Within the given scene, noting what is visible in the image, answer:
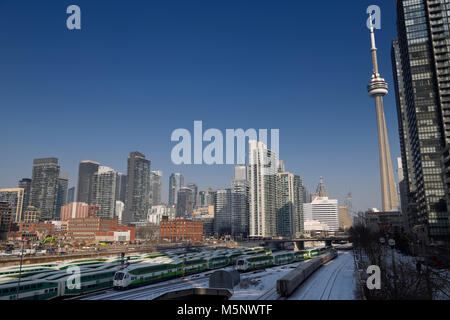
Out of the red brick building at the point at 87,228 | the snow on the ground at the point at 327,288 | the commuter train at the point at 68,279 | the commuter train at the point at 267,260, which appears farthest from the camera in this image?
the red brick building at the point at 87,228

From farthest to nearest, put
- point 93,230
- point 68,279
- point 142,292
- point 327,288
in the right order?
point 93,230, point 142,292, point 327,288, point 68,279

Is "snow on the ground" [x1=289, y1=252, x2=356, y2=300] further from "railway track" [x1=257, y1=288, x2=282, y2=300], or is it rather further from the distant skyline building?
the distant skyline building

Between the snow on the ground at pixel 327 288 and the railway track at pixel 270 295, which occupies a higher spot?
the railway track at pixel 270 295

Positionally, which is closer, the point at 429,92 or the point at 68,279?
the point at 68,279

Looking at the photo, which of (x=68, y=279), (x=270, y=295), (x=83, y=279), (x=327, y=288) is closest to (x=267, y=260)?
(x=327, y=288)

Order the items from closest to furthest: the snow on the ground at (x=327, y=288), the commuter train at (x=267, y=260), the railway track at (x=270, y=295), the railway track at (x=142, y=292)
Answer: the railway track at (x=270, y=295), the snow on the ground at (x=327, y=288), the railway track at (x=142, y=292), the commuter train at (x=267, y=260)

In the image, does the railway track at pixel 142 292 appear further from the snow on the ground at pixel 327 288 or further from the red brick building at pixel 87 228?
the red brick building at pixel 87 228

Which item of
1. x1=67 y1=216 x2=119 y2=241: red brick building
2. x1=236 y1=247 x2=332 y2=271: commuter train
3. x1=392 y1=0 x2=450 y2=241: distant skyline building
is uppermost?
x1=392 y1=0 x2=450 y2=241: distant skyline building

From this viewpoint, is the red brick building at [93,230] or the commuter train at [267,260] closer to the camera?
the commuter train at [267,260]

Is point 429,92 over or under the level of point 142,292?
over

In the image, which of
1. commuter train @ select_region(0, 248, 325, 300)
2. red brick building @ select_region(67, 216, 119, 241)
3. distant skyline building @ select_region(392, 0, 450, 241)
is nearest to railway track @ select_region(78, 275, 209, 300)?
commuter train @ select_region(0, 248, 325, 300)

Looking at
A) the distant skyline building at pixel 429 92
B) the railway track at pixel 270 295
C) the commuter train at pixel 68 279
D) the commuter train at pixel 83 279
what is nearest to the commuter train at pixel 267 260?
the commuter train at pixel 83 279

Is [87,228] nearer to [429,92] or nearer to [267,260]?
[267,260]
